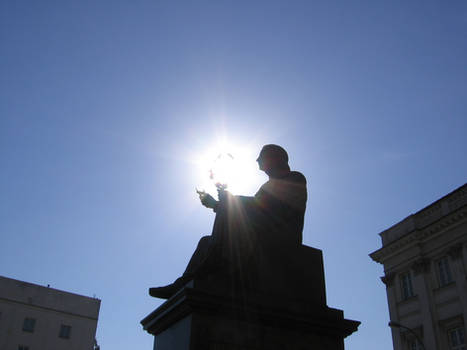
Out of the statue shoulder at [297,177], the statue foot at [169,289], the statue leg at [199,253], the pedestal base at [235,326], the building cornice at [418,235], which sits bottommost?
the pedestal base at [235,326]

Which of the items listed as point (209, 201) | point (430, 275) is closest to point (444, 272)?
point (430, 275)

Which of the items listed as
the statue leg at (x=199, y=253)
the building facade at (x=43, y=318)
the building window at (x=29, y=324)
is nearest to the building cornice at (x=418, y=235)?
the statue leg at (x=199, y=253)

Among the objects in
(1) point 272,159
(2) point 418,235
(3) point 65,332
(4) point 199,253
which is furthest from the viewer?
(3) point 65,332

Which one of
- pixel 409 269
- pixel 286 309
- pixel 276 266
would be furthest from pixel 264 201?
pixel 409 269

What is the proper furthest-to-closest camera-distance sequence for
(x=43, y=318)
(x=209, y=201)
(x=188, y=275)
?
(x=43, y=318) → (x=209, y=201) → (x=188, y=275)

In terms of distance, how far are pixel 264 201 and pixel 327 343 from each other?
Result: 5.21ft

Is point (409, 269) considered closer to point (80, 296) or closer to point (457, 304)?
point (457, 304)

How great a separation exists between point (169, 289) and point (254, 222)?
1112 mm

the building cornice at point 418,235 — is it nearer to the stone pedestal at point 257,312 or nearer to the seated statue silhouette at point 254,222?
the seated statue silhouette at point 254,222

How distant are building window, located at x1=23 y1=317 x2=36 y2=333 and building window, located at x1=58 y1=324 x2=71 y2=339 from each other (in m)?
2.29

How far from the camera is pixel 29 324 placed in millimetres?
36438

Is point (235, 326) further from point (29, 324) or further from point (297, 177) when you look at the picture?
point (29, 324)

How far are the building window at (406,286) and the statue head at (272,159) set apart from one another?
2165cm

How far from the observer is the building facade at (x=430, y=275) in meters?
21.5
